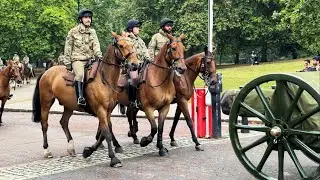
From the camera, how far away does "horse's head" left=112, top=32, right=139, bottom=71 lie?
8.92 meters

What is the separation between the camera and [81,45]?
1012 centimetres

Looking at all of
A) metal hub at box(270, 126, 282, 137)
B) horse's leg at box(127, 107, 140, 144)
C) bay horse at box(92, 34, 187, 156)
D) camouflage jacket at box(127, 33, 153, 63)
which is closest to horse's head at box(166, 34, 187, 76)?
bay horse at box(92, 34, 187, 156)

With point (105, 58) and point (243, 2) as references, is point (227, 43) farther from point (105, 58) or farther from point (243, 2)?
point (105, 58)

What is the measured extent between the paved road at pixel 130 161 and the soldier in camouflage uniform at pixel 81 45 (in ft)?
6.44

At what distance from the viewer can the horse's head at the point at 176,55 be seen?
9863 millimetres

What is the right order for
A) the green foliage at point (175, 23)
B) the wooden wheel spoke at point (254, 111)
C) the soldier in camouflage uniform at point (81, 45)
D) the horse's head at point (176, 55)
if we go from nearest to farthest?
1. the wooden wheel spoke at point (254, 111)
2. the horse's head at point (176, 55)
3. the soldier in camouflage uniform at point (81, 45)
4. the green foliage at point (175, 23)

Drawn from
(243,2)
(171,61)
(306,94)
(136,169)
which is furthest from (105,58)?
(243,2)

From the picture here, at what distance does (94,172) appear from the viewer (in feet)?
28.1

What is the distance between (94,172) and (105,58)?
2302 mm

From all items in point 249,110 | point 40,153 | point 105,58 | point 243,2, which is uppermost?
point 243,2

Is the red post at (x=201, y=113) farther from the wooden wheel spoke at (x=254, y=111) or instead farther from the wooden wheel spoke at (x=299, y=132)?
the wooden wheel spoke at (x=299, y=132)

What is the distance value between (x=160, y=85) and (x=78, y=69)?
5.70ft

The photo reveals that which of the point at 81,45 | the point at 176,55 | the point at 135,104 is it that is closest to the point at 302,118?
the point at 176,55

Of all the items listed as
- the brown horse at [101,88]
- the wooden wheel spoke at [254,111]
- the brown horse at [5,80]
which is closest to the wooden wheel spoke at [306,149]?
the wooden wheel spoke at [254,111]
